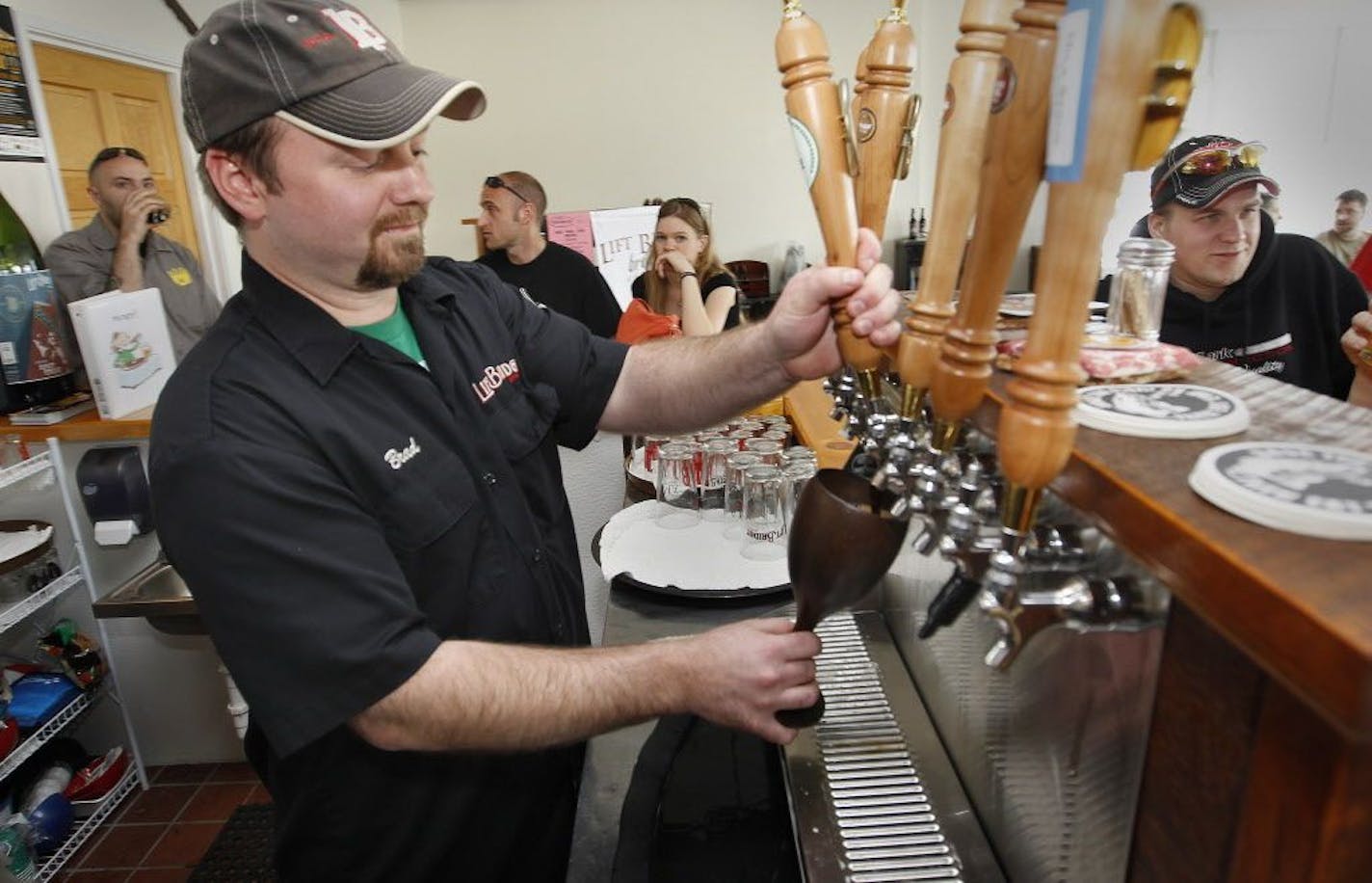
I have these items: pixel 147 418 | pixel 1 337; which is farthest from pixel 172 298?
pixel 147 418

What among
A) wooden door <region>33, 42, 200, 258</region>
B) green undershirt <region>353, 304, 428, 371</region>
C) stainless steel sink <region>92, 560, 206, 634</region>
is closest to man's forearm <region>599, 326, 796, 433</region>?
green undershirt <region>353, 304, 428, 371</region>

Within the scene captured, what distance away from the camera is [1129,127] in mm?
353

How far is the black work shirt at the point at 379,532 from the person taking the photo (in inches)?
32.7

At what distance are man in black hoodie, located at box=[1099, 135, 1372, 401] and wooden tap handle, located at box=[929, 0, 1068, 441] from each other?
157cm

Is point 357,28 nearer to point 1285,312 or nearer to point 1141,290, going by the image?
point 1141,290

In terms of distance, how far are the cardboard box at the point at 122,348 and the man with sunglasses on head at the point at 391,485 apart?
162 cm

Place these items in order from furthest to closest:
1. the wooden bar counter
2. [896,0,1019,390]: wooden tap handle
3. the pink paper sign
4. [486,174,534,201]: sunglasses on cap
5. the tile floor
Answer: the pink paper sign
[486,174,534,201]: sunglasses on cap
the tile floor
[896,0,1019,390]: wooden tap handle
the wooden bar counter

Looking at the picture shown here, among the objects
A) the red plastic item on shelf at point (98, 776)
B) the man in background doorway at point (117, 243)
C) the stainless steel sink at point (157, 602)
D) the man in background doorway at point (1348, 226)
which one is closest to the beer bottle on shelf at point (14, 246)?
the man in background doorway at point (117, 243)

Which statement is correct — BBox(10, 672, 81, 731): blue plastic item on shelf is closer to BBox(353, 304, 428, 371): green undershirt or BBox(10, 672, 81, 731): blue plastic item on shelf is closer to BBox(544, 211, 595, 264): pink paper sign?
BBox(353, 304, 428, 371): green undershirt

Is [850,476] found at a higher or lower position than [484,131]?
lower

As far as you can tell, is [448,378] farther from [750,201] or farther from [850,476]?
[750,201]

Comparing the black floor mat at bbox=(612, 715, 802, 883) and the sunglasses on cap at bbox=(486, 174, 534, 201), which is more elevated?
the sunglasses on cap at bbox=(486, 174, 534, 201)

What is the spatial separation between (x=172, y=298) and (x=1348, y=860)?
4008 millimetres

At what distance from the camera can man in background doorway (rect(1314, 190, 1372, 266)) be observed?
482 cm
